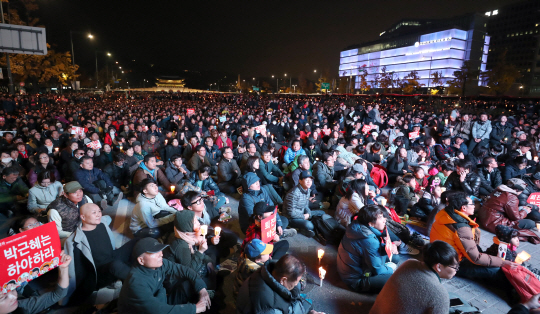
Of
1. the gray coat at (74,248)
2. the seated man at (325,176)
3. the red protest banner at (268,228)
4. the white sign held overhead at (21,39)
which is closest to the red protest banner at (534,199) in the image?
the seated man at (325,176)

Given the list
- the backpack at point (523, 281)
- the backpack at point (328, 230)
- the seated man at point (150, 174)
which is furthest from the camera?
the seated man at point (150, 174)

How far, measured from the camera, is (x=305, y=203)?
17.9 feet

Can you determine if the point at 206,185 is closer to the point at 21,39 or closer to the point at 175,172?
the point at 175,172

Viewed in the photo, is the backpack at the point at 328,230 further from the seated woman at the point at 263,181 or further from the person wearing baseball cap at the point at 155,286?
the person wearing baseball cap at the point at 155,286

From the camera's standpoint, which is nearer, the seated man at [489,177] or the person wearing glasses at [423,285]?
the person wearing glasses at [423,285]

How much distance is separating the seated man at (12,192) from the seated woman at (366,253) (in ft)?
20.2

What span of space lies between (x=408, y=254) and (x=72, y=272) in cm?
486

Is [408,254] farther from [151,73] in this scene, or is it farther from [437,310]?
Result: [151,73]

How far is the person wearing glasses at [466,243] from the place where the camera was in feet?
12.0

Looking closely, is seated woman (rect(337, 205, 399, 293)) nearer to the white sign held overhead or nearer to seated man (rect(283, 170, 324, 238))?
seated man (rect(283, 170, 324, 238))

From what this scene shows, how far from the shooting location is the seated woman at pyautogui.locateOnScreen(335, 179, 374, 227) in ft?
15.4

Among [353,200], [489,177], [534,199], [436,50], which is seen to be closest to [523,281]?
[353,200]

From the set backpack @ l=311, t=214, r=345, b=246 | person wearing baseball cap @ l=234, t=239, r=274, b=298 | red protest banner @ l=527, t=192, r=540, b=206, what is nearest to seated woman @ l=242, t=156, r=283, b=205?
backpack @ l=311, t=214, r=345, b=246

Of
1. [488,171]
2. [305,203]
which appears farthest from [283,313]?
[488,171]
